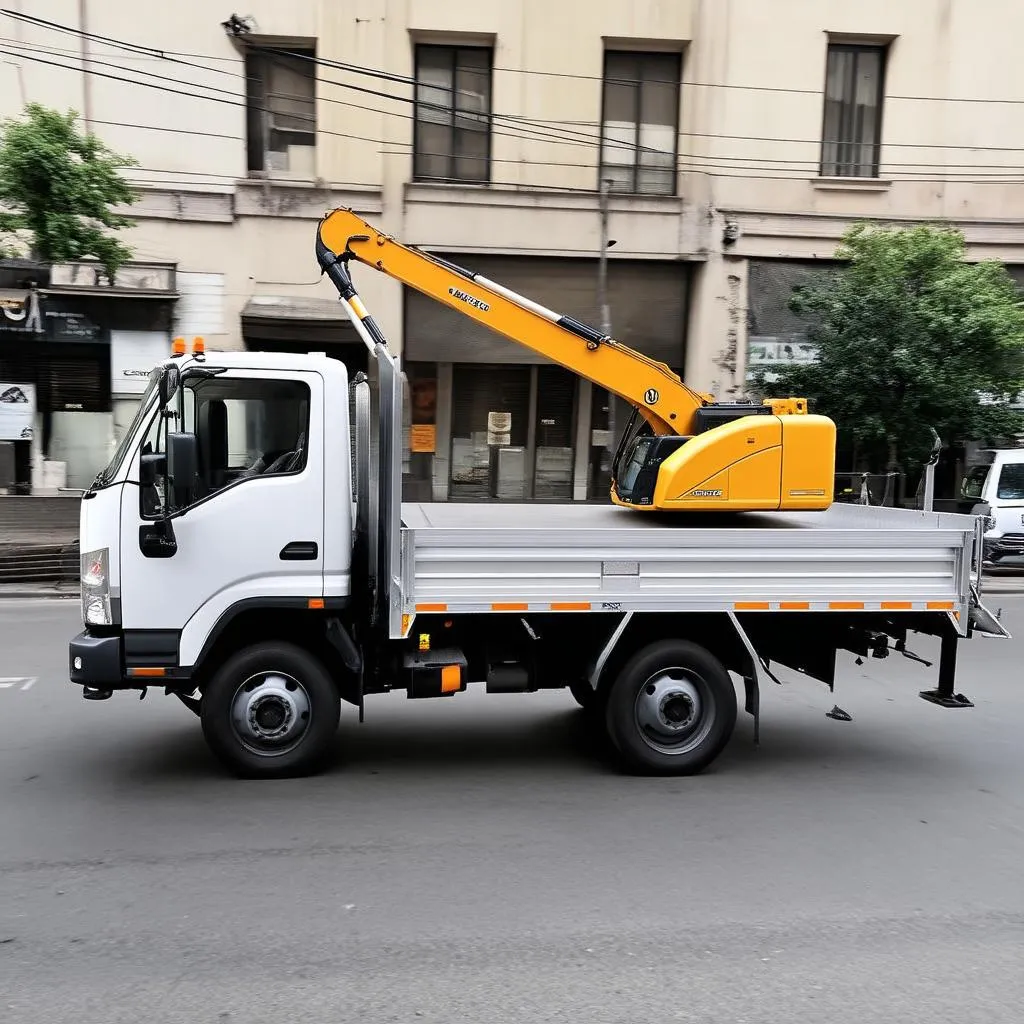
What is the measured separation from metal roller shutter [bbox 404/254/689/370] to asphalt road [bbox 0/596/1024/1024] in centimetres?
1198

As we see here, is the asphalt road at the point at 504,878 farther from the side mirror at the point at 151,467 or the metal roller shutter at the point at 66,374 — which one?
the metal roller shutter at the point at 66,374

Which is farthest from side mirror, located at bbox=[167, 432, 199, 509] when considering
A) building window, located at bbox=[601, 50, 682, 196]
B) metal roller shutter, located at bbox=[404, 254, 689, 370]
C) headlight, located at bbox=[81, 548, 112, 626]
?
building window, located at bbox=[601, 50, 682, 196]

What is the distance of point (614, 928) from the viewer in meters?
4.09

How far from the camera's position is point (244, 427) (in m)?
5.71

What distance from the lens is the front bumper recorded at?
541cm

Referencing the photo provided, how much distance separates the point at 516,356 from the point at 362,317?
493 inches

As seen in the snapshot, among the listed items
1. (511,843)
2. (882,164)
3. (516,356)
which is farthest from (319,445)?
(882,164)

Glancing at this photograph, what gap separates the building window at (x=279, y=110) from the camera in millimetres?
17797

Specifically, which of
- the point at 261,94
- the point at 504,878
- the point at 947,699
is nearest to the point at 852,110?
the point at 261,94

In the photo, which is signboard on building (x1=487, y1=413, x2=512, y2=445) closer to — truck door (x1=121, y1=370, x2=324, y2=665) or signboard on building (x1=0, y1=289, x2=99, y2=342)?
signboard on building (x1=0, y1=289, x2=99, y2=342)

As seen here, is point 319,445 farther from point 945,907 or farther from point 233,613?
point 945,907

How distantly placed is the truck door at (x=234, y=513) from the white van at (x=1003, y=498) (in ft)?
41.0

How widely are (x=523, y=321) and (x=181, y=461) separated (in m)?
2.83

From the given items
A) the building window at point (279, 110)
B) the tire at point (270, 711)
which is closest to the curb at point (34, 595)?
the tire at point (270, 711)
